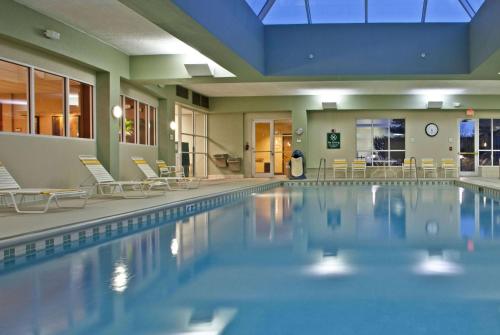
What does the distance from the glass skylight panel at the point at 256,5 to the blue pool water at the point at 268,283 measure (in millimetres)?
5326

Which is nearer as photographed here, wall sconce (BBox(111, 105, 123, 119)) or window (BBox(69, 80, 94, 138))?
Answer: window (BBox(69, 80, 94, 138))

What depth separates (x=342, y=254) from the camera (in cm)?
431

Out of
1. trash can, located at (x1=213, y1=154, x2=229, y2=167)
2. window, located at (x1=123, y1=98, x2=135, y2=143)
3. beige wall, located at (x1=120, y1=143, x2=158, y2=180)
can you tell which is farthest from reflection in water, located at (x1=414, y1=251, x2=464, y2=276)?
trash can, located at (x1=213, y1=154, x2=229, y2=167)

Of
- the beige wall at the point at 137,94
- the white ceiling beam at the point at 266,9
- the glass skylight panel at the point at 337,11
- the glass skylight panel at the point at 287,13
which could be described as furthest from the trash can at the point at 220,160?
the glass skylight panel at the point at 337,11

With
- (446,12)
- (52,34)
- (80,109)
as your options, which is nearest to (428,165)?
(446,12)

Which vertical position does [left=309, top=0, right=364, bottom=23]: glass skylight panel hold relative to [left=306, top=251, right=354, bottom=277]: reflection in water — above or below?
above

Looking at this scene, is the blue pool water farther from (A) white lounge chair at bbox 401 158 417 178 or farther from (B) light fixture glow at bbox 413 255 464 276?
(A) white lounge chair at bbox 401 158 417 178

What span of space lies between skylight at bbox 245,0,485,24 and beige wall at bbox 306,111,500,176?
6.89 metres

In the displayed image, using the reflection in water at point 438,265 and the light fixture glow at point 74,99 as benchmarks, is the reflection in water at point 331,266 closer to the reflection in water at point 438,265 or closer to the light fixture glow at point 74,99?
the reflection in water at point 438,265

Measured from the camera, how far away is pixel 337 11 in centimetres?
1046

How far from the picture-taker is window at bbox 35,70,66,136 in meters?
7.89

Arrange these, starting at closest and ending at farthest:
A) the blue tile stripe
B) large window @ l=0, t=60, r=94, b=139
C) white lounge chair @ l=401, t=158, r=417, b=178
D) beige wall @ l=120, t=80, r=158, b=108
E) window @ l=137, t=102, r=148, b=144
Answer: the blue tile stripe, large window @ l=0, t=60, r=94, b=139, beige wall @ l=120, t=80, r=158, b=108, window @ l=137, t=102, r=148, b=144, white lounge chair @ l=401, t=158, r=417, b=178

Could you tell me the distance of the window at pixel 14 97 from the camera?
7.07 m

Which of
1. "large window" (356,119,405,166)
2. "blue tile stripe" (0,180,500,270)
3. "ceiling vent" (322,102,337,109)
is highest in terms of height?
"ceiling vent" (322,102,337,109)
